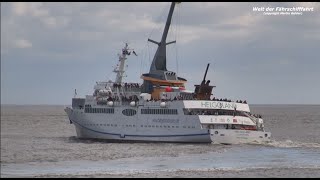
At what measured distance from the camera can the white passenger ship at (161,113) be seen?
52.0m

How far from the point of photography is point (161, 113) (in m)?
54.8

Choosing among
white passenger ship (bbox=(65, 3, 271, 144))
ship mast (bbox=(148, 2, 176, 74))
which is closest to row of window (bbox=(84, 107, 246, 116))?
white passenger ship (bbox=(65, 3, 271, 144))

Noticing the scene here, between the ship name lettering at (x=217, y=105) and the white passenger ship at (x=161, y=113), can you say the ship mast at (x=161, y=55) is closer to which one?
the white passenger ship at (x=161, y=113)

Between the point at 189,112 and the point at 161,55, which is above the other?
the point at 161,55

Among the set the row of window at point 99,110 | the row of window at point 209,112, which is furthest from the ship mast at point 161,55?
the row of window at point 209,112

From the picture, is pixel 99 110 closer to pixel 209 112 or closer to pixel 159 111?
pixel 159 111

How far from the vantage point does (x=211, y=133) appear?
50.8 m

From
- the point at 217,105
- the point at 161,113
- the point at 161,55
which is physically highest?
the point at 161,55

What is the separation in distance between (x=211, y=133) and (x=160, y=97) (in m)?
9.60

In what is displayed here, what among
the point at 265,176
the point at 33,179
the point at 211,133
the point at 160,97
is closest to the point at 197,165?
the point at 265,176

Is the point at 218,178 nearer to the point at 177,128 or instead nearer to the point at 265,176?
the point at 265,176

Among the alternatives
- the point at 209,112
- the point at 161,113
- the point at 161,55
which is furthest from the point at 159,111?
the point at 161,55

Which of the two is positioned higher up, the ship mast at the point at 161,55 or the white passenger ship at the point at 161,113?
the ship mast at the point at 161,55

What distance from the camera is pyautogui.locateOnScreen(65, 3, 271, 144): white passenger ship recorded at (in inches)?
2046
